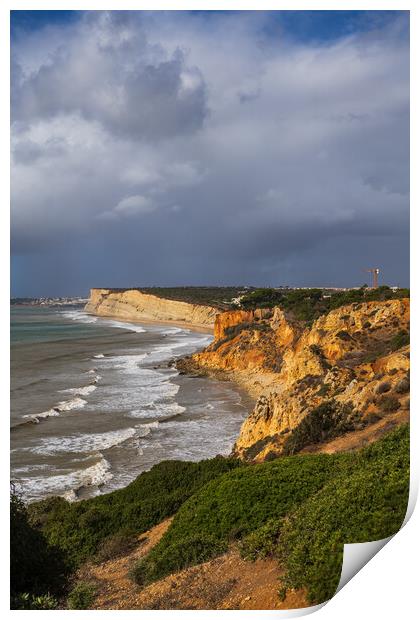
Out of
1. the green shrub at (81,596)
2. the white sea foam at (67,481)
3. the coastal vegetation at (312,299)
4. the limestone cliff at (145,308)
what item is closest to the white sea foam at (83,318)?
the limestone cliff at (145,308)

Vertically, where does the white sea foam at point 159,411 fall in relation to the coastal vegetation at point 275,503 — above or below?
below

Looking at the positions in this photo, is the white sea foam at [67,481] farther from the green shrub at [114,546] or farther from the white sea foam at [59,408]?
the white sea foam at [59,408]

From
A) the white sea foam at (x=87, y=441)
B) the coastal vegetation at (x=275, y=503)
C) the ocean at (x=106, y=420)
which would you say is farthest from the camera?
the white sea foam at (x=87, y=441)

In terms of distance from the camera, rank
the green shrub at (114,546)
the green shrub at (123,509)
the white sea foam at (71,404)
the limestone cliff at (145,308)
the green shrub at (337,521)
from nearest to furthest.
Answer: the green shrub at (337,521), the green shrub at (114,546), the green shrub at (123,509), the white sea foam at (71,404), the limestone cliff at (145,308)

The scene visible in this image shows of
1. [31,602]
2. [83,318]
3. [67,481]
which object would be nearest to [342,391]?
[67,481]

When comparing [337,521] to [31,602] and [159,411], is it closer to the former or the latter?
[31,602]

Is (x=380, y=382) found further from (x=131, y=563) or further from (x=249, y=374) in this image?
(x=249, y=374)

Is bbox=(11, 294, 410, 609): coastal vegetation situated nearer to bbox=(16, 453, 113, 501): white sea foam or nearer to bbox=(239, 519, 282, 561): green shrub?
bbox=(239, 519, 282, 561): green shrub

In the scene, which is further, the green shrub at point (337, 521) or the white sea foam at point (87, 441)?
the white sea foam at point (87, 441)
